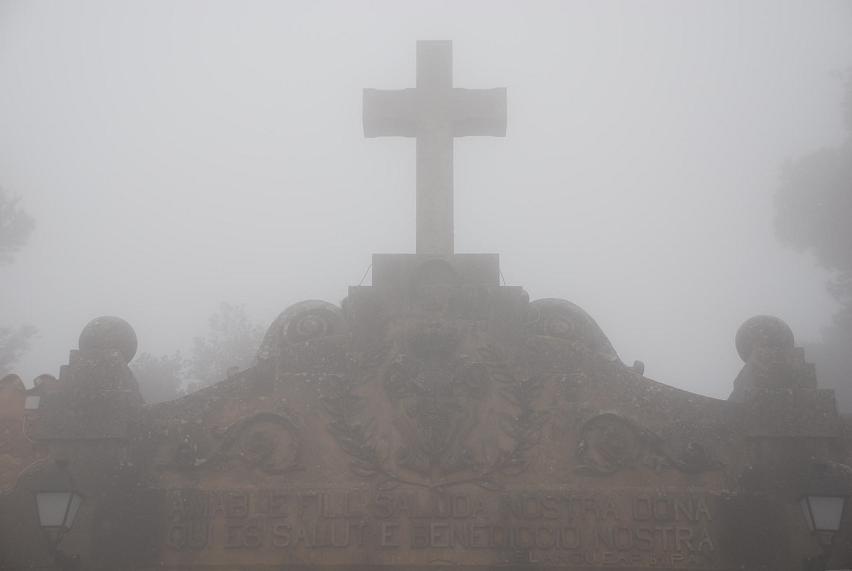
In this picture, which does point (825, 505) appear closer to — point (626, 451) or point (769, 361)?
point (769, 361)

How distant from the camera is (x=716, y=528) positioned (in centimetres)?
621

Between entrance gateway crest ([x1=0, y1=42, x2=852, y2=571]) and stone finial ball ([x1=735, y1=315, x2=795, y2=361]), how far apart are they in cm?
2

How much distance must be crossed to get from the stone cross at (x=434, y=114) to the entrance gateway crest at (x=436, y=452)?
151 cm

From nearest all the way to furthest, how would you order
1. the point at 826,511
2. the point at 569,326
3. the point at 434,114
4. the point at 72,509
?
the point at 826,511
the point at 72,509
the point at 569,326
the point at 434,114

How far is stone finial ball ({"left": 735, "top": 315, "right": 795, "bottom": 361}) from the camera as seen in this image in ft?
21.5

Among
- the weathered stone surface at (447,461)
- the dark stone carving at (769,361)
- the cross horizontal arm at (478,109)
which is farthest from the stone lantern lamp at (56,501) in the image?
the dark stone carving at (769,361)

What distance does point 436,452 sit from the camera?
20.9 ft

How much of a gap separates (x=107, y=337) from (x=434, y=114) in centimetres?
394

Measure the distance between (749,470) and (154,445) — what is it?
508cm

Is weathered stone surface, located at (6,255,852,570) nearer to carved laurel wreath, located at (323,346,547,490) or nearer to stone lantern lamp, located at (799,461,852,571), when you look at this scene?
carved laurel wreath, located at (323,346,547,490)

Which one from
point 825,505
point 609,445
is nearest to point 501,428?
point 609,445

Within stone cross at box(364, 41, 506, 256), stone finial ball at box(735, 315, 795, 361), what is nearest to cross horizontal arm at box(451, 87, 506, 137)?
stone cross at box(364, 41, 506, 256)

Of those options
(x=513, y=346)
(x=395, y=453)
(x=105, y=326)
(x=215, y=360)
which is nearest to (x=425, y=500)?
(x=395, y=453)

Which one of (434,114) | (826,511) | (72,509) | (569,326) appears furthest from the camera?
(434,114)
